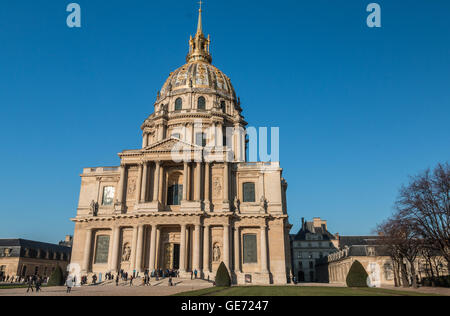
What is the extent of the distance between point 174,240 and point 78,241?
11971 millimetres

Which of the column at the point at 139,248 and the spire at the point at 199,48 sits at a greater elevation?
the spire at the point at 199,48

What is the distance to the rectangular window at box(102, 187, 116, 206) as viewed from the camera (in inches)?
1776

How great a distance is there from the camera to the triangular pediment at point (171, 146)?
4322cm

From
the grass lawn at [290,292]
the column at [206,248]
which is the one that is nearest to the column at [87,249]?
the column at [206,248]

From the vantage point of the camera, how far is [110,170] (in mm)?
46469

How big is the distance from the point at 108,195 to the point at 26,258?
89.9 ft

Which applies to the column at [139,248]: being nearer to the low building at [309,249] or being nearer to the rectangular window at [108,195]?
the rectangular window at [108,195]

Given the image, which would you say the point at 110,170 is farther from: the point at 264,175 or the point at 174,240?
the point at 264,175

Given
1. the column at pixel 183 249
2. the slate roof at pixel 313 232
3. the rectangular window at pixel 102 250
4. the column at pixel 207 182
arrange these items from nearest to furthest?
1. the column at pixel 183 249
2. the column at pixel 207 182
3. the rectangular window at pixel 102 250
4. the slate roof at pixel 313 232

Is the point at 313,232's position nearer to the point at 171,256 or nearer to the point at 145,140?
the point at 145,140

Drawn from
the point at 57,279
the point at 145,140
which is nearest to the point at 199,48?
the point at 145,140

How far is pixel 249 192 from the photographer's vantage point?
43875mm

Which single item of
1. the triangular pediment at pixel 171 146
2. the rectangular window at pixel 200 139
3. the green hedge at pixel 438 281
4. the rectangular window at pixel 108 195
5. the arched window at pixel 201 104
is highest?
the arched window at pixel 201 104

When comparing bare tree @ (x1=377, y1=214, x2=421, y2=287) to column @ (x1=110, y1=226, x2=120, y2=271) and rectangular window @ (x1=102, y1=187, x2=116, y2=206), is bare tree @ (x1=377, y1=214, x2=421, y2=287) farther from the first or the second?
rectangular window @ (x1=102, y1=187, x2=116, y2=206)
